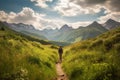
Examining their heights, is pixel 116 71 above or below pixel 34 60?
below

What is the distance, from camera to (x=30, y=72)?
13.7m

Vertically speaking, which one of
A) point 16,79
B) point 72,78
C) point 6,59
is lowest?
point 72,78

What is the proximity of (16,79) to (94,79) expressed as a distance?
17.5ft

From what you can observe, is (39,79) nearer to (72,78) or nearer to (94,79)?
(72,78)

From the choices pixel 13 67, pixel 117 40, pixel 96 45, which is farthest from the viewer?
Result: pixel 96 45

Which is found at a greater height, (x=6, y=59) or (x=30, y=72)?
(x=6, y=59)

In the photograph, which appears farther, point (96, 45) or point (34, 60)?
point (96, 45)

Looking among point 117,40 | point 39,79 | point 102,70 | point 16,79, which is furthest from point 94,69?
point 117,40

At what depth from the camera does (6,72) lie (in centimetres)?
1171

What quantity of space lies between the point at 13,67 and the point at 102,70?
251 inches

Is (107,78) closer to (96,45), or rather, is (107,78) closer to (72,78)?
(72,78)

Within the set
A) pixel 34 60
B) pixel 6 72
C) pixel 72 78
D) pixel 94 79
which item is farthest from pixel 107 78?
pixel 34 60

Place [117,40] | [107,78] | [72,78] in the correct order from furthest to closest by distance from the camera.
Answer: [117,40] < [72,78] < [107,78]

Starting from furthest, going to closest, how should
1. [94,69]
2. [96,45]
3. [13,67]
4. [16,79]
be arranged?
1. [96,45]
2. [94,69]
3. [13,67]
4. [16,79]
